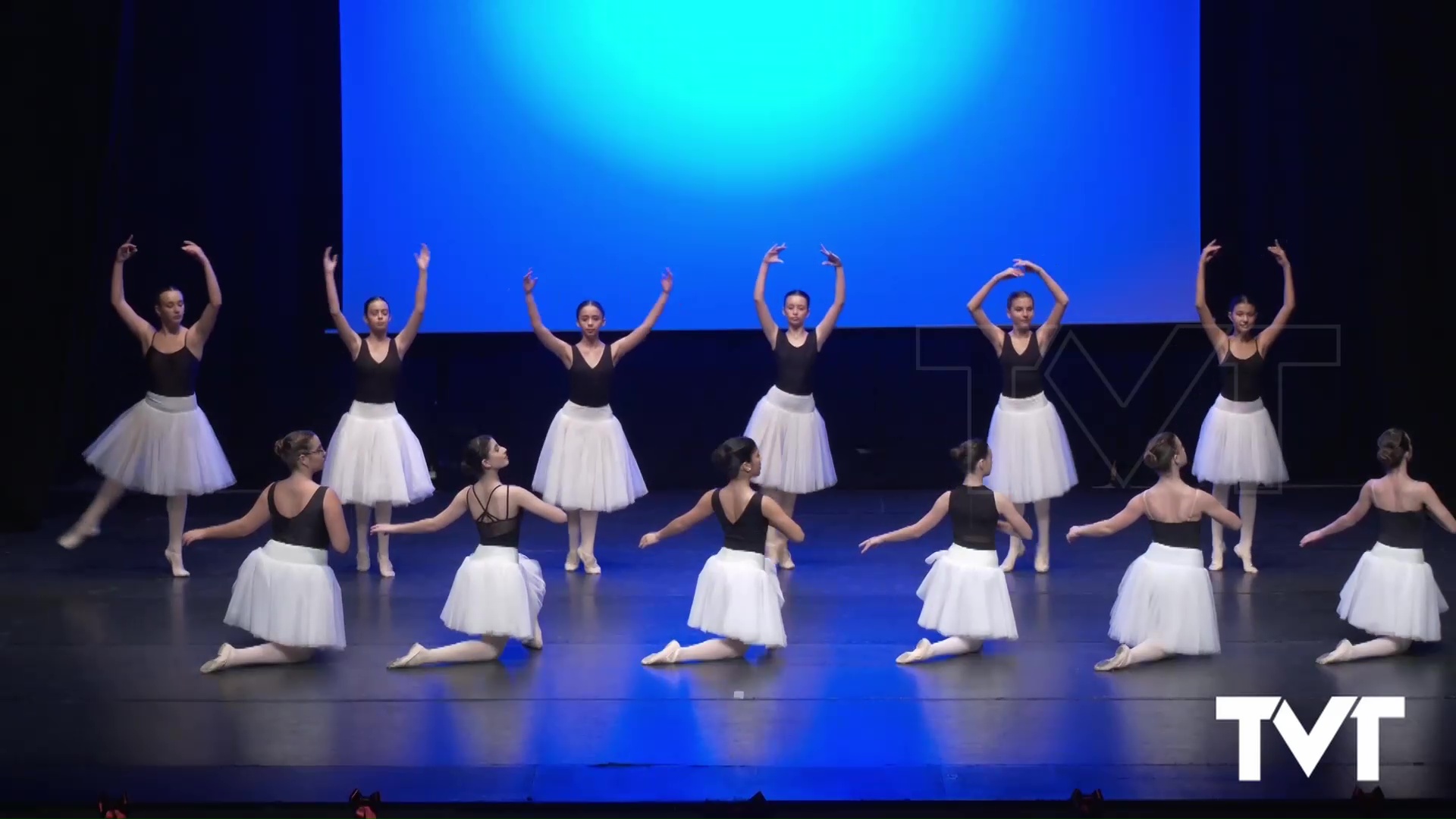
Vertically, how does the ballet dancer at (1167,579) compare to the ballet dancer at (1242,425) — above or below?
below

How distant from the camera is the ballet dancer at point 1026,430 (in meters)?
6.87

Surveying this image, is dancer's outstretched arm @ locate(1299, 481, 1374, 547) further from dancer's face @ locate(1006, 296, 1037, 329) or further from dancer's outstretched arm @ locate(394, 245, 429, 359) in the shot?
dancer's outstretched arm @ locate(394, 245, 429, 359)

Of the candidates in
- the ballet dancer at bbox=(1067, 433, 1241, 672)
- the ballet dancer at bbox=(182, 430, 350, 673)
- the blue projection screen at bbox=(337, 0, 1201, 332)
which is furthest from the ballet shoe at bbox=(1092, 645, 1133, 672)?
the blue projection screen at bbox=(337, 0, 1201, 332)

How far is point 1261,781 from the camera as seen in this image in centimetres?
408

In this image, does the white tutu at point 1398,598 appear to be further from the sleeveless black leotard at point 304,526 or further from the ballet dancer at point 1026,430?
the sleeveless black leotard at point 304,526

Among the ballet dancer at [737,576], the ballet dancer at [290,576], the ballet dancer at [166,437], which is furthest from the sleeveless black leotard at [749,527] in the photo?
the ballet dancer at [166,437]

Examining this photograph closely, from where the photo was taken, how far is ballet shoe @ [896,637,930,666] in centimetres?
527

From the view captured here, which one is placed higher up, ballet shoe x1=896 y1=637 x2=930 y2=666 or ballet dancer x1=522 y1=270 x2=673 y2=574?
ballet dancer x1=522 y1=270 x2=673 y2=574

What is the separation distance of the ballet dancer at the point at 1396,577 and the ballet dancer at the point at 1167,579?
1.40ft

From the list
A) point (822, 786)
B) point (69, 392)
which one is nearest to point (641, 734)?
point (822, 786)

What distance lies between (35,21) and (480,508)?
4036 millimetres

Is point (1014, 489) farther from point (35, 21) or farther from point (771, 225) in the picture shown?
point (35, 21)

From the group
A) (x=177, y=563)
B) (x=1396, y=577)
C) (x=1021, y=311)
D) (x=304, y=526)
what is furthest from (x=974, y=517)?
(x=177, y=563)

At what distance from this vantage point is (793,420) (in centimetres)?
709
